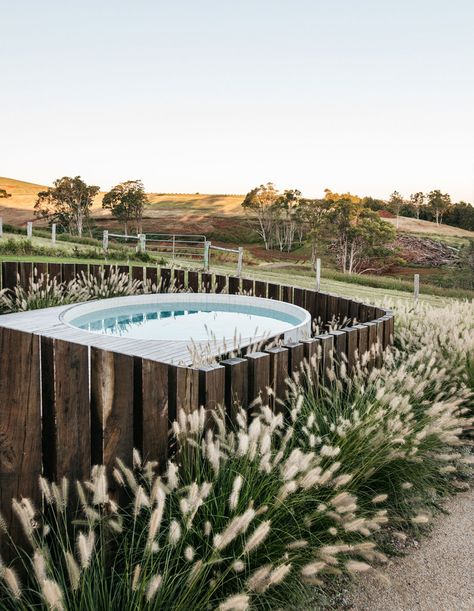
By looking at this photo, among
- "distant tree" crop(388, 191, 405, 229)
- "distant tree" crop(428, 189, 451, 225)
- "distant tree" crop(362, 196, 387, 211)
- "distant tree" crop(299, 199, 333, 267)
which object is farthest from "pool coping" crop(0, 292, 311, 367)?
"distant tree" crop(428, 189, 451, 225)

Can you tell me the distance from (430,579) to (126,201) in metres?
59.2

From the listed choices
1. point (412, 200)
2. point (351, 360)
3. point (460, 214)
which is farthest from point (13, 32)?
point (412, 200)

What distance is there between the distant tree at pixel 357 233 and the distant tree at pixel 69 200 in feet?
83.6

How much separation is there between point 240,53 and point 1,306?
480 inches

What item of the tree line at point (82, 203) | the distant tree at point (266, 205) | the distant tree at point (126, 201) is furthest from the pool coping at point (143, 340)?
the distant tree at point (126, 201)

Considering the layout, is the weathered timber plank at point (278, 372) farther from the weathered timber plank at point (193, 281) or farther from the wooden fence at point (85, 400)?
the weathered timber plank at point (193, 281)

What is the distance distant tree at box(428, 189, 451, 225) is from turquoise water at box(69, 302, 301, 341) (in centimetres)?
6985

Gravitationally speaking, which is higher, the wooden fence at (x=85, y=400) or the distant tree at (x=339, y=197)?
the distant tree at (x=339, y=197)

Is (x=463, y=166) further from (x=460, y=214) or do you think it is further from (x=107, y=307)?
(x=460, y=214)

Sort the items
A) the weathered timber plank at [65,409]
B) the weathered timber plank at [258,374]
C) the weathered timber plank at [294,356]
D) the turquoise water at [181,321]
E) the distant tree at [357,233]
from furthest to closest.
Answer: the distant tree at [357,233] → the turquoise water at [181,321] → the weathered timber plank at [294,356] → the weathered timber plank at [258,374] → the weathered timber plank at [65,409]

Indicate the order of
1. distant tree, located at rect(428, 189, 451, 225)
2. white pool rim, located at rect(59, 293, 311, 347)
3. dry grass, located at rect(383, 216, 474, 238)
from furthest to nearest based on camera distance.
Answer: distant tree, located at rect(428, 189, 451, 225), dry grass, located at rect(383, 216, 474, 238), white pool rim, located at rect(59, 293, 311, 347)

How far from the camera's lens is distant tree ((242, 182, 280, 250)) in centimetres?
6028

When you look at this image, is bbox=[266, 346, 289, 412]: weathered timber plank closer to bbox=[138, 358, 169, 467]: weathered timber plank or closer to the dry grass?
bbox=[138, 358, 169, 467]: weathered timber plank

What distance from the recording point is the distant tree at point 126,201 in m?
58.8
